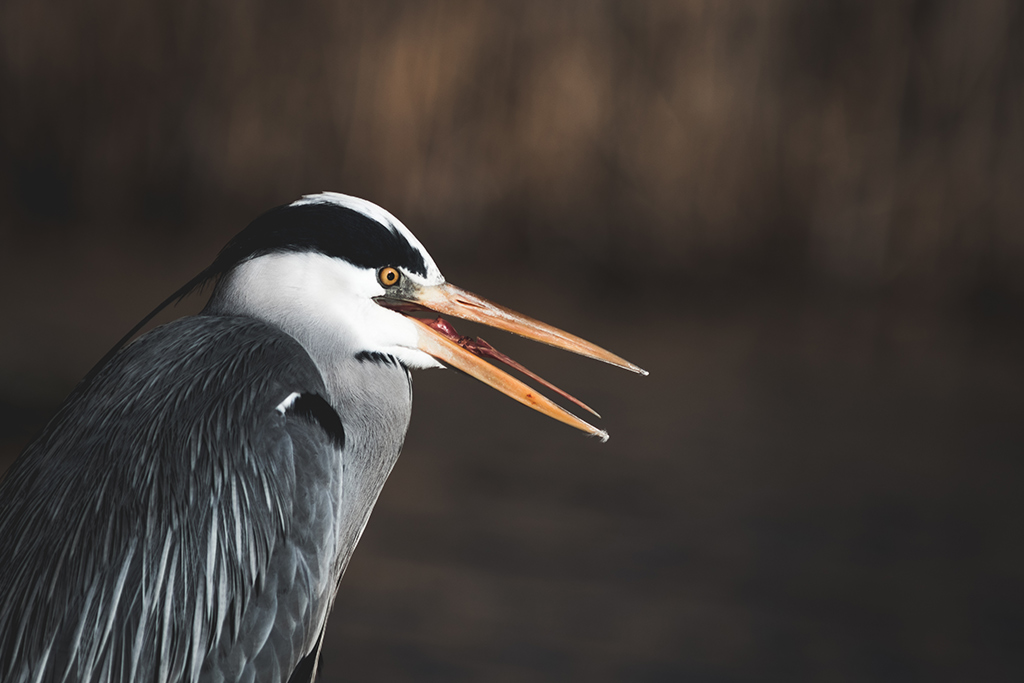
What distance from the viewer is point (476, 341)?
1659 millimetres

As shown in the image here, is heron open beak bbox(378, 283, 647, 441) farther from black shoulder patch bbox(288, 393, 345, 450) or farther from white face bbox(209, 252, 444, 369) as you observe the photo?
black shoulder patch bbox(288, 393, 345, 450)

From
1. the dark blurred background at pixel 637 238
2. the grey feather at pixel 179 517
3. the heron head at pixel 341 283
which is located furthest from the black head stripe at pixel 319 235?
the dark blurred background at pixel 637 238

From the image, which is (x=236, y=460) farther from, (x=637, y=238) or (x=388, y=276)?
(x=637, y=238)

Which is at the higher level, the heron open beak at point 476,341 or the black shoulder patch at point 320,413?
the heron open beak at point 476,341

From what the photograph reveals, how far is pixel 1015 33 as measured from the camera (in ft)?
15.7

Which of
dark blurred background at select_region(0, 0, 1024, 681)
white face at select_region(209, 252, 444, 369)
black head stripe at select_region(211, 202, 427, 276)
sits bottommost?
dark blurred background at select_region(0, 0, 1024, 681)

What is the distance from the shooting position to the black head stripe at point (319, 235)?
5.04 feet

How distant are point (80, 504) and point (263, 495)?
230 millimetres

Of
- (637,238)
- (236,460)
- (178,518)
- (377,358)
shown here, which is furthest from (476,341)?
(637,238)

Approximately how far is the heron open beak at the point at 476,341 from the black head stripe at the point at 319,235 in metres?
0.10

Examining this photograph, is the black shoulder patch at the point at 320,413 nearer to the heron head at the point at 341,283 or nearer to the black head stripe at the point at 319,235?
the heron head at the point at 341,283

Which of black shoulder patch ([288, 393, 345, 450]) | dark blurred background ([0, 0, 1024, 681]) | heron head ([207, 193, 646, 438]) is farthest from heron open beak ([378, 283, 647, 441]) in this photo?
dark blurred background ([0, 0, 1024, 681])

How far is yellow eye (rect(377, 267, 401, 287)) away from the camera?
158cm

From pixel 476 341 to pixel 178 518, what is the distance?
53 centimetres
